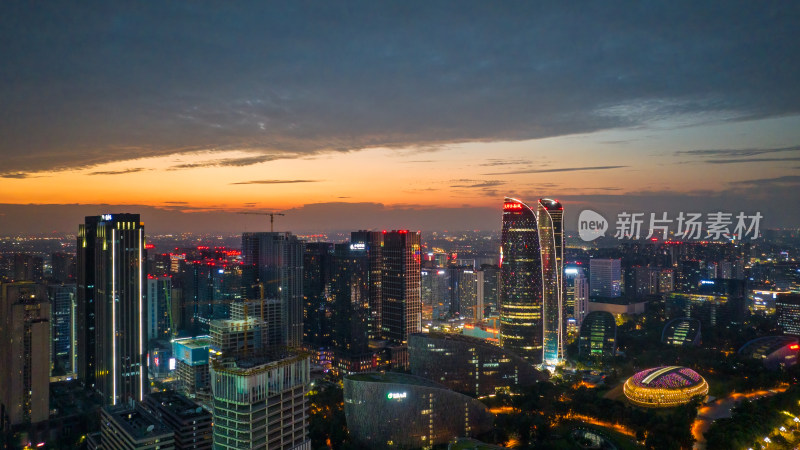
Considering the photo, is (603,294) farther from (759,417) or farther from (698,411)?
(759,417)

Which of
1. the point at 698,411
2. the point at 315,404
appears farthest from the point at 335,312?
the point at 698,411

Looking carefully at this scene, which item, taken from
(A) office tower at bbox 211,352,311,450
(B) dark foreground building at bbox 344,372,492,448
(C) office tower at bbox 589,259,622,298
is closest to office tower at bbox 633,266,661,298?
(C) office tower at bbox 589,259,622,298

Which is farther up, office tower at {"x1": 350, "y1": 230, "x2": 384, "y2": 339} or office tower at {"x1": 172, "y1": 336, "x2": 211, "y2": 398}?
office tower at {"x1": 350, "y1": 230, "x2": 384, "y2": 339}

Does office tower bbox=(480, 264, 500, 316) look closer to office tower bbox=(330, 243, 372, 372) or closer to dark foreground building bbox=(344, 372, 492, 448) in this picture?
office tower bbox=(330, 243, 372, 372)

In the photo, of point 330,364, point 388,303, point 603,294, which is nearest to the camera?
point 330,364

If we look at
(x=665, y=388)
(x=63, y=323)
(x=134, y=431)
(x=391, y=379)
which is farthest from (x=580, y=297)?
(x=63, y=323)
